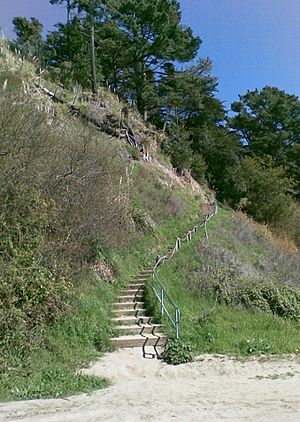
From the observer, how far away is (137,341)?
1138cm

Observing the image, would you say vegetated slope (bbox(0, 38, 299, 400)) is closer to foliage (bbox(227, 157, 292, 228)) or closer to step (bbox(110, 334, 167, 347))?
step (bbox(110, 334, 167, 347))

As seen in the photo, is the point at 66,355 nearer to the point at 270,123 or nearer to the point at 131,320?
the point at 131,320

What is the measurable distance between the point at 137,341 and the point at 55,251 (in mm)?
3113

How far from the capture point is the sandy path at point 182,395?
6.87 m

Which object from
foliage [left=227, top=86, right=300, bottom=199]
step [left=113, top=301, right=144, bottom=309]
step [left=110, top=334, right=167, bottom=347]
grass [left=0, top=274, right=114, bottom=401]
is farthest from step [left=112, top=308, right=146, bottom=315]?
foliage [left=227, top=86, right=300, bottom=199]

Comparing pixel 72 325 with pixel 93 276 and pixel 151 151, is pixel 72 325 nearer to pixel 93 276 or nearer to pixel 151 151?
pixel 93 276

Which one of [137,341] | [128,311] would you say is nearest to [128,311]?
[128,311]

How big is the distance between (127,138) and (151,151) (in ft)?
8.34

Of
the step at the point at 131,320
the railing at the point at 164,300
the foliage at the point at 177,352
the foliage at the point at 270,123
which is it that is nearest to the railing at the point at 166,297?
the railing at the point at 164,300

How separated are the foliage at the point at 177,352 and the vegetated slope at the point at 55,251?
156 cm

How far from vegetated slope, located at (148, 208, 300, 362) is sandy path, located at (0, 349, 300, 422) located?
36.0 inches

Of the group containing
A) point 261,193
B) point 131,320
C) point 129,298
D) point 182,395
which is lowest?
point 182,395

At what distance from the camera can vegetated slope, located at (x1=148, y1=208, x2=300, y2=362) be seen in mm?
11789

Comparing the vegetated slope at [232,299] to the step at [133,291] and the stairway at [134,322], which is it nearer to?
the stairway at [134,322]
